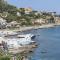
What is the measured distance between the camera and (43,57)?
136 feet

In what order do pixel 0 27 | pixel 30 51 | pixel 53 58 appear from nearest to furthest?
pixel 53 58 < pixel 30 51 < pixel 0 27

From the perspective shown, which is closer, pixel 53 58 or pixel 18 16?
pixel 53 58

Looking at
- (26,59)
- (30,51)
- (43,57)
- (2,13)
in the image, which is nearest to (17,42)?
(30,51)

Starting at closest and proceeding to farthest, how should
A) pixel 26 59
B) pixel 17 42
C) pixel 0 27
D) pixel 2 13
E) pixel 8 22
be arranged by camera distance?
pixel 26 59 → pixel 17 42 → pixel 0 27 → pixel 8 22 → pixel 2 13

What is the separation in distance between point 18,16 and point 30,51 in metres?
66.5

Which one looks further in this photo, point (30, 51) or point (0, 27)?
point (0, 27)

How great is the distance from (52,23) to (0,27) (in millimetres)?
54890

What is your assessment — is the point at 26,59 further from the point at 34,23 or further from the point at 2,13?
the point at 34,23

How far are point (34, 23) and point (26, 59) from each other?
8191 cm

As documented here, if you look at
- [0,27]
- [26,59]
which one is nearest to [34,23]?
[0,27]

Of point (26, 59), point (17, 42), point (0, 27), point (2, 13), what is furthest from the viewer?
point (2, 13)

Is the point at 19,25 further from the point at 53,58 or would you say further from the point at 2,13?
the point at 53,58

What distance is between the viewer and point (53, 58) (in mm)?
40938

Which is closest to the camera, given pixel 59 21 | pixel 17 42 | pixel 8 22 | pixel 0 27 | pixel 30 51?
pixel 30 51
